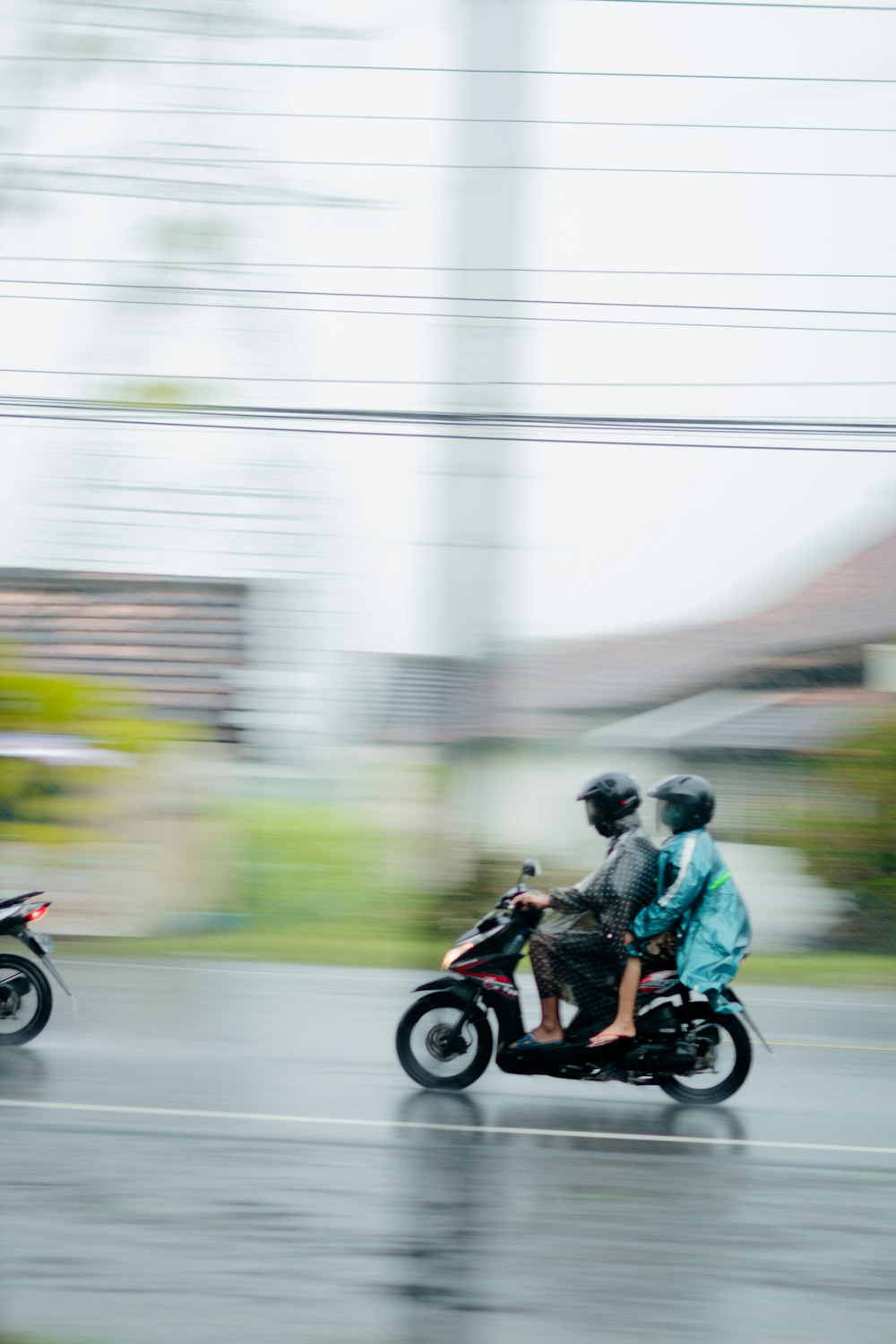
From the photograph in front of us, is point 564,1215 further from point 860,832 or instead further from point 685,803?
point 860,832

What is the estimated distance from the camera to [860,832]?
996 cm

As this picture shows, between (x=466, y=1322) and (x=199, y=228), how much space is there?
149cm

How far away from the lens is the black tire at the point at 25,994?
6.31m

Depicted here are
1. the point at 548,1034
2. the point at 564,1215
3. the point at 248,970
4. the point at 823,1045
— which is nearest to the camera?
the point at 564,1215

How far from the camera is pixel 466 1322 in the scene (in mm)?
1875

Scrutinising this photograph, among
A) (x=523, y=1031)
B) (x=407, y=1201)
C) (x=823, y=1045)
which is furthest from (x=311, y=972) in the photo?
(x=407, y=1201)

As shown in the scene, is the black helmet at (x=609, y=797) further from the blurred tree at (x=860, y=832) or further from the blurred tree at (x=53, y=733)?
the blurred tree at (x=53, y=733)

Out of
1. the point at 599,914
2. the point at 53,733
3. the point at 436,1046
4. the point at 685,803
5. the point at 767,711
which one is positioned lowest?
the point at 436,1046

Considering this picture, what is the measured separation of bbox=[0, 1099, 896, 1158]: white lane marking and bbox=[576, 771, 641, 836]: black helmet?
1.27m

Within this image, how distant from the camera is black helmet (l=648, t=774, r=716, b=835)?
5809 mm

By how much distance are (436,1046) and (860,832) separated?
5163 mm

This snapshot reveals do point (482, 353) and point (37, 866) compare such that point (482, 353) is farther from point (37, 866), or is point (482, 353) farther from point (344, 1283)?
point (344, 1283)

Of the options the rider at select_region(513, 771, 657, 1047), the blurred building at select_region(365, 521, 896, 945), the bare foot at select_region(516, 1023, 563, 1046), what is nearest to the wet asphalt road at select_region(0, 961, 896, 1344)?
the bare foot at select_region(516, 1023, 563, 1046)

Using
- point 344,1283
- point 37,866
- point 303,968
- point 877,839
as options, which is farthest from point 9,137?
point 877,839
